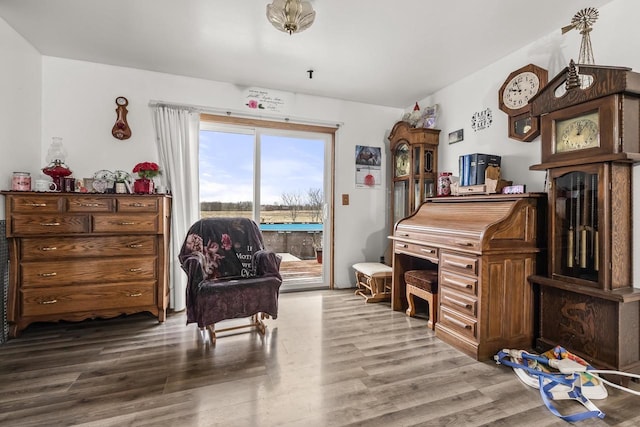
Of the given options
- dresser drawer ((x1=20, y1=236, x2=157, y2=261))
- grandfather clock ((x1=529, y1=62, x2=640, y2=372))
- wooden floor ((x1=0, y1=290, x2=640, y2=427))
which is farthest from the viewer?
dresser drawer ((x1=20, y1=236, x2=157, y2=261))

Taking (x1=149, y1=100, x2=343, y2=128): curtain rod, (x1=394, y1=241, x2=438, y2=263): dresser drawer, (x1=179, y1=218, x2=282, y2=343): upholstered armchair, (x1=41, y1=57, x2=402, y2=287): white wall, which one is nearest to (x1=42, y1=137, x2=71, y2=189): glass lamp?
(x1=41, y1=57, x2=402, y2=287): white wall

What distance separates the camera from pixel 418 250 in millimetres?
2887

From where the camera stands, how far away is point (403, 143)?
3854mm

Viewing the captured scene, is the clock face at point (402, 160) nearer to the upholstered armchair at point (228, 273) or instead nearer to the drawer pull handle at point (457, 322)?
the drawer pull handle at point (457, 322)

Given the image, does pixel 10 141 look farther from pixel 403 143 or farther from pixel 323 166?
pixel 403 143

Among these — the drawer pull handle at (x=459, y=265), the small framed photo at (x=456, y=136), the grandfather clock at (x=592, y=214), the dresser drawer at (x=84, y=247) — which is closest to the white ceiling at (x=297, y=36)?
the small framed photo at (x=456, y=136)

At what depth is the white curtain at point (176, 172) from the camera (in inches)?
127

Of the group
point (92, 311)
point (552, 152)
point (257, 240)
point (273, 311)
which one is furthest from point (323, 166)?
point (92, 311)

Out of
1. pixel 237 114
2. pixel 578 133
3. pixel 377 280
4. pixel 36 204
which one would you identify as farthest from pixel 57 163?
pixel 578 133

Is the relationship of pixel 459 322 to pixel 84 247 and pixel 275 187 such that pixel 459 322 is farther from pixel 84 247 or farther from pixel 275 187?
pixel 84 247

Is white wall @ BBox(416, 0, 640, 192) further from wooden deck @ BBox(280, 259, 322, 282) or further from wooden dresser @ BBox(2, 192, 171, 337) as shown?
wooden dresser @ BBox(2, 192, 171, 337)

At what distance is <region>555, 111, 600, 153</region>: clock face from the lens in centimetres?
194

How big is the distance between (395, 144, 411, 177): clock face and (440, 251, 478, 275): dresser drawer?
5.13ft

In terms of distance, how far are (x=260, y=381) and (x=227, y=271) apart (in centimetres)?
124
